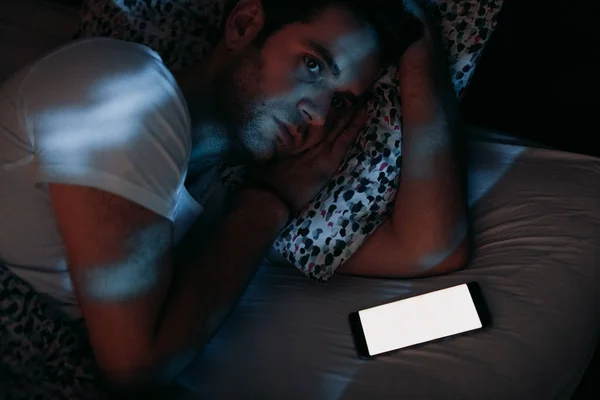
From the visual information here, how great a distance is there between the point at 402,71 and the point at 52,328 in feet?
2.39

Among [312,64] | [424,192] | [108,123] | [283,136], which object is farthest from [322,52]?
[108,123]

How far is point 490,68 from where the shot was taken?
4.47 feet

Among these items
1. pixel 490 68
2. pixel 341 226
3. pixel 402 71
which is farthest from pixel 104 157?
pixel 490 68

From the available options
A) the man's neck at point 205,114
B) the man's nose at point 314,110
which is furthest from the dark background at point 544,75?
the man's neck at point 205,114

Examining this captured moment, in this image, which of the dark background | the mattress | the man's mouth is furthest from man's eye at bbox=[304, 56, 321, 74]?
the dark background

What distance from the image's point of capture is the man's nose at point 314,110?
1016mm

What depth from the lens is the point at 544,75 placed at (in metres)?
1.32

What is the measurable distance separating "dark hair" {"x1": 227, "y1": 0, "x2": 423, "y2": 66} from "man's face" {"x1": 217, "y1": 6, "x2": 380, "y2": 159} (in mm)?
14

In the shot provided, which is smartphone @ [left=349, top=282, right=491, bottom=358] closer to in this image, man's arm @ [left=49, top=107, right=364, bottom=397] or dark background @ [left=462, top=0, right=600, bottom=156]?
man's arm @ [left=49, top=107, right=364, bottom=397]

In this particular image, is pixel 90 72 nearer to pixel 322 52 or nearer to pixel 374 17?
pixel 322 52

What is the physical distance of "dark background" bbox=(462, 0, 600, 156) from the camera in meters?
1.26

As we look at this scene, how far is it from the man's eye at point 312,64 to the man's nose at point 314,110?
0.05m

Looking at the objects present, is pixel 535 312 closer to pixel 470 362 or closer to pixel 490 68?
pixel 470 362

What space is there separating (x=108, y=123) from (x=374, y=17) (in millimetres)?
526
